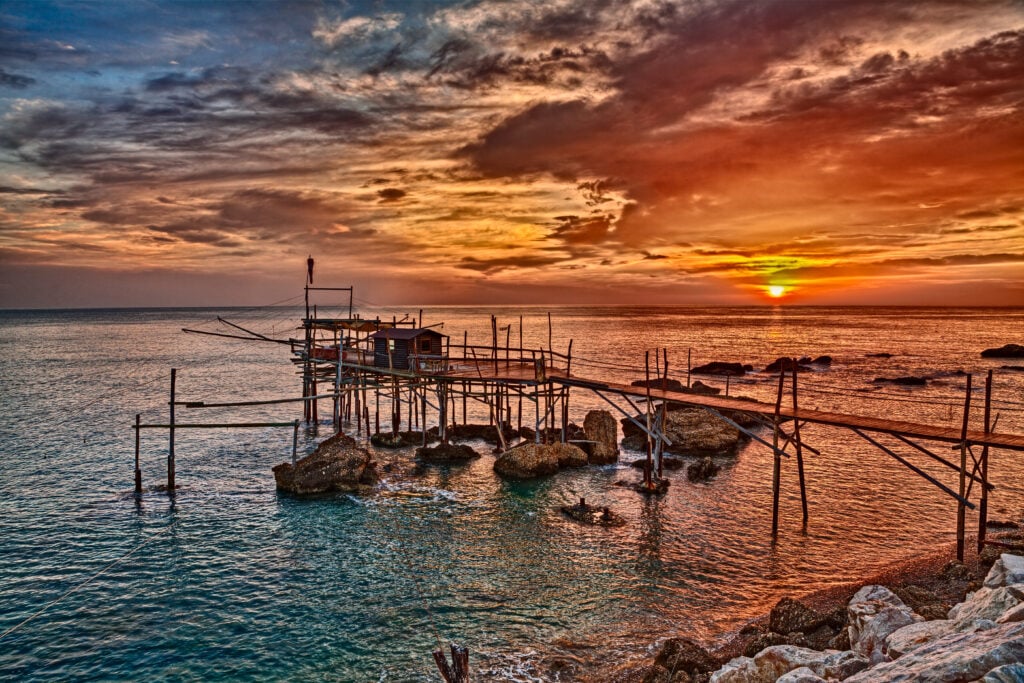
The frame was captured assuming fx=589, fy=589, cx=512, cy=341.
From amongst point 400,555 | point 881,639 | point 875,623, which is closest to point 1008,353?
point 875,623

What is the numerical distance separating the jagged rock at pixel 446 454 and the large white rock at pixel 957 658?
23.0 metres

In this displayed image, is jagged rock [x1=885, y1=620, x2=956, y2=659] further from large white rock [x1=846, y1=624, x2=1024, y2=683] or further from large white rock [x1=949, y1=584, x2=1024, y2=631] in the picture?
large white rock [x1=846, y1=624, x2=1024, y2=683]

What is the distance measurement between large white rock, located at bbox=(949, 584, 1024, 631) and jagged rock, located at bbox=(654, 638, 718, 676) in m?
4.57

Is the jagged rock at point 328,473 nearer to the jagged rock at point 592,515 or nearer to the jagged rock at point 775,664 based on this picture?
the jagged rock at point 592,515

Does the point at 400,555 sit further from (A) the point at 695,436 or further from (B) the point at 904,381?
(B) the point at 904,381

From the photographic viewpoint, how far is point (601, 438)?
31.3 metres

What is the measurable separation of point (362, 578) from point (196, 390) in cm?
4620

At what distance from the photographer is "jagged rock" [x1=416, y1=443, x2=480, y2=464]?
30016 mm

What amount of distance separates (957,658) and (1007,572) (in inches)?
247

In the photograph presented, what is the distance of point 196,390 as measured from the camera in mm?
56281

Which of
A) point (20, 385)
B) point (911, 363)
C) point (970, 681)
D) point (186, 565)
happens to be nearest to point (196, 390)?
point (20, 385)

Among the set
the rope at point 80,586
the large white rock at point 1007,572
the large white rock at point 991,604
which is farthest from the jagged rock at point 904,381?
the rope at point 80,586

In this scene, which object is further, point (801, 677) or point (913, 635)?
point (913, 635)

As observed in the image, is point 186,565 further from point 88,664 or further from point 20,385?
point 20,385
